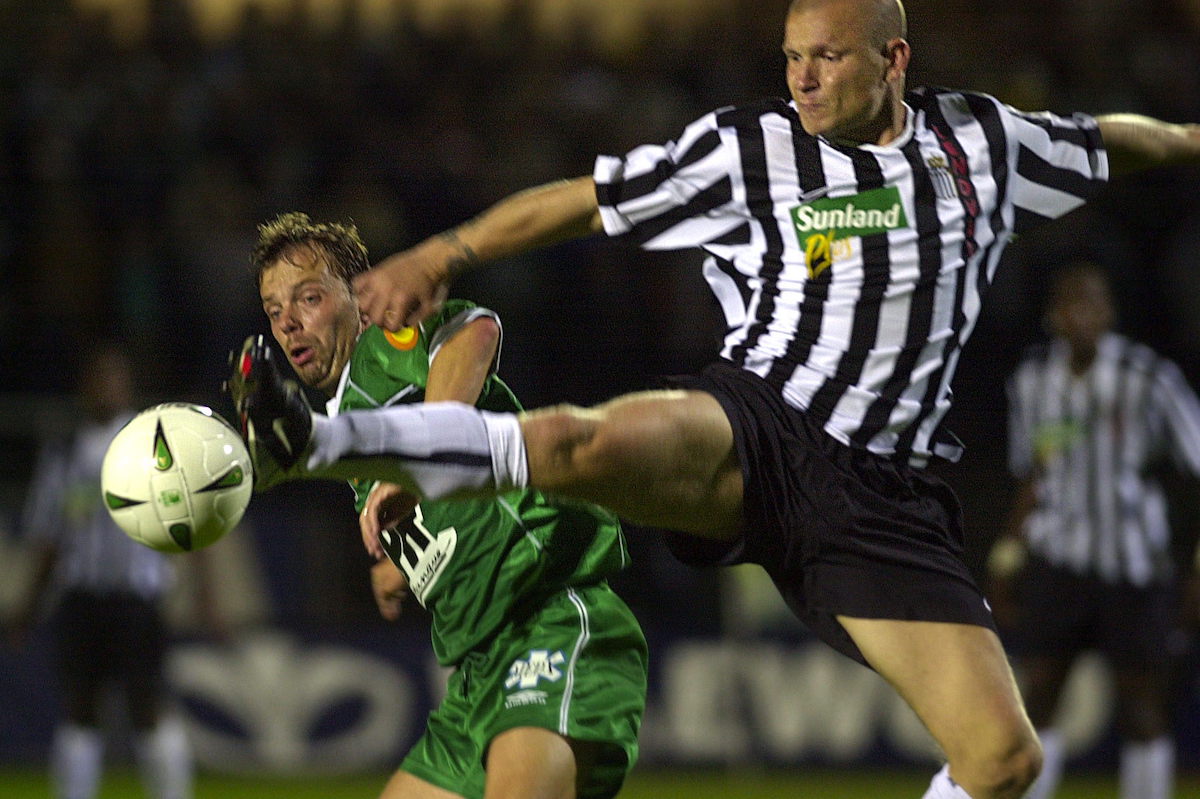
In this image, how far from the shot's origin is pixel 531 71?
1099 cm

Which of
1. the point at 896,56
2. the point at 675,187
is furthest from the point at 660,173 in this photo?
the point at 896,56

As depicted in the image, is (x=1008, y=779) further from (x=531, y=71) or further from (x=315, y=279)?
(x=531, y=71)

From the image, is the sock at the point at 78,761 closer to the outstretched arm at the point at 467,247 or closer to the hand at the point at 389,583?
the hand at the point at 389,583

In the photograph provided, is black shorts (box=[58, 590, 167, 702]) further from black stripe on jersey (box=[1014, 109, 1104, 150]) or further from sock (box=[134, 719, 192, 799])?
black stripe on jersey (box=[1014, 109, 1104, 150])

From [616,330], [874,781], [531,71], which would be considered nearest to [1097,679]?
[874,781]

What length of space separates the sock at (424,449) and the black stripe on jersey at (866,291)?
85cm

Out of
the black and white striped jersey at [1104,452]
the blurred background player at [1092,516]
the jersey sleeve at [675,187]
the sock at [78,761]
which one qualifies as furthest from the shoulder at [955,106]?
the sock at [78,761]

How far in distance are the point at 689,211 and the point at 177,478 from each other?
1.40 meters

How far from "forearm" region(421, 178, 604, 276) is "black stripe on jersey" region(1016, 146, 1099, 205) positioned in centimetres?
106

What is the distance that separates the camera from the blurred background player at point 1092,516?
7031 millimetres

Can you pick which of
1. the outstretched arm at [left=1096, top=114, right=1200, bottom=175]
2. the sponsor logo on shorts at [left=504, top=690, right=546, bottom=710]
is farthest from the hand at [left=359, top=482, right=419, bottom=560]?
the outstretched arm at [left=1096, top=114, right=1200, bottom=175]

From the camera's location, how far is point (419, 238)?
381 inches

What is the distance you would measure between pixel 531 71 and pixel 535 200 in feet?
23.8

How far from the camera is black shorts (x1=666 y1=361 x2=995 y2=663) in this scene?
3.79m
